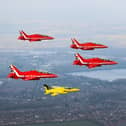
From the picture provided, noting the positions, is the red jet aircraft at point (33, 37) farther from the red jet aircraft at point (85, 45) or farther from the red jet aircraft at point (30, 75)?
the red jet aircraft at point (30, 75)

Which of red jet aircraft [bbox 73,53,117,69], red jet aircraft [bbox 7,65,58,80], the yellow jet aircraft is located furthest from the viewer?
red jet aircraft [bbox 73,53,117,69]

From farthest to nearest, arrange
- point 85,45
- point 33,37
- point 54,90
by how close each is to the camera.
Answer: point 85,45 → point 33,37 → point 54,90

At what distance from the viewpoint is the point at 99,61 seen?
84.3 metres

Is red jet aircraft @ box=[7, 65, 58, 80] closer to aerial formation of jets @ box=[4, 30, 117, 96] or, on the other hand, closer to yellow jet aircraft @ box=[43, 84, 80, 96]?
aerial formation of jets @ box=[4, 30, 117, 96]

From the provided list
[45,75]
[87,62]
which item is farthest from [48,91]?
[87,62]

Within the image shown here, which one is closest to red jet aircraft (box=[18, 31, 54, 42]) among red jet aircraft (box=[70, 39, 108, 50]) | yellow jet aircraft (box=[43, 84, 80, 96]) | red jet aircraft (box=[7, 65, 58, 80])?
red jet aircraft (box=[70, 39, 108, 50])

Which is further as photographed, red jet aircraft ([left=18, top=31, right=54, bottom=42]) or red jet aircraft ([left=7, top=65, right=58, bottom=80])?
red jet aircraft ([left=18, top=31, right=54, bottom=42])

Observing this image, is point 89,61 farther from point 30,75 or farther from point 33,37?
point 30,75

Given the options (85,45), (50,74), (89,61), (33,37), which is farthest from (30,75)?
(85,45)

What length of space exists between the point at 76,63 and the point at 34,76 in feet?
37.0

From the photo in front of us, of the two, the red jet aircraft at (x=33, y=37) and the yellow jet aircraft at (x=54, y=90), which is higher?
the red jet aircraft at (x=33, y=37)

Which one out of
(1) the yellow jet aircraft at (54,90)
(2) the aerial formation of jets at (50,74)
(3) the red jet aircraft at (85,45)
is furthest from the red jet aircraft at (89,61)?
(1) the yellow jet aircraft at (54,90)

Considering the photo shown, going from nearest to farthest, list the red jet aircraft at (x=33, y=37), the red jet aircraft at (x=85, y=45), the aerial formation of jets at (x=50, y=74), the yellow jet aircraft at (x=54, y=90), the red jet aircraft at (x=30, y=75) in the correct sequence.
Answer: the red jet aircraft at (x=30, y=75), the aerial formation of jets at (x=50, y=74), the yellow jet aircraft at (x=54, y=90), the red jet aircraft at (x=33, y=37), the red jet aircraft at (x=85, y=45)

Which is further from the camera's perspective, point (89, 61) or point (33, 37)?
point (33, 37)
